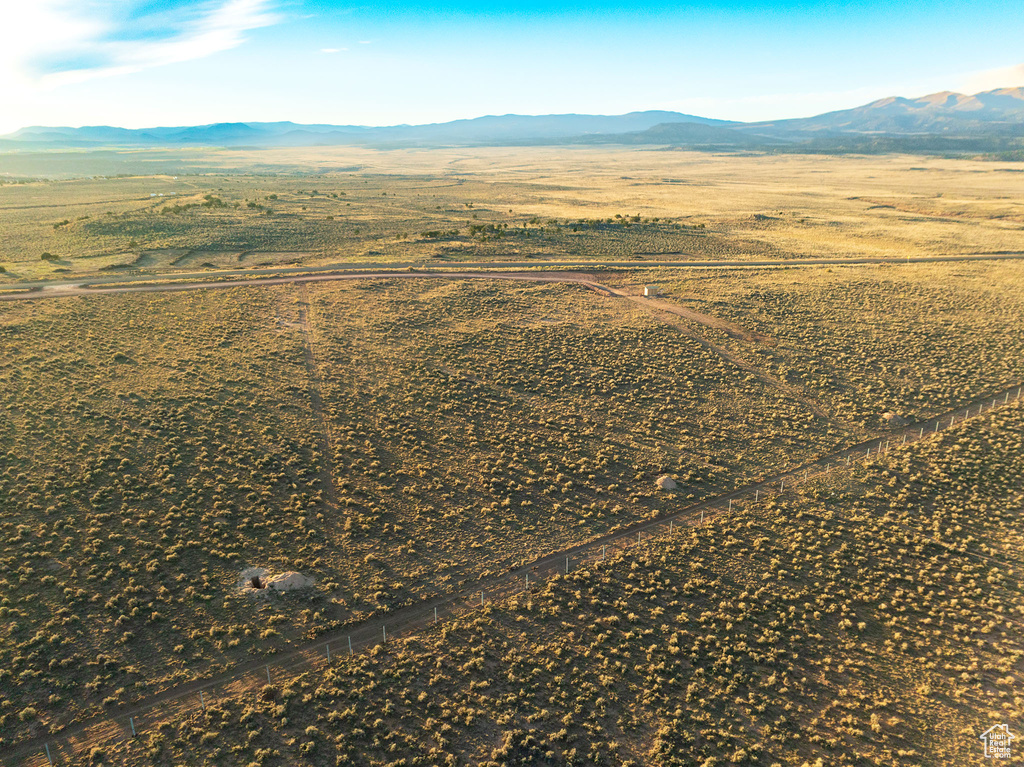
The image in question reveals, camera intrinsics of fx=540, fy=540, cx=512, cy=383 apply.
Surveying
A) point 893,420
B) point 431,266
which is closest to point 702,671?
point 893,420

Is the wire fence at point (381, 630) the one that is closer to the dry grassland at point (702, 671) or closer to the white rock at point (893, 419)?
the dry grassland at point (702, 671)

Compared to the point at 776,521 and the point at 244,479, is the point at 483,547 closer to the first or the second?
the point at 244,479

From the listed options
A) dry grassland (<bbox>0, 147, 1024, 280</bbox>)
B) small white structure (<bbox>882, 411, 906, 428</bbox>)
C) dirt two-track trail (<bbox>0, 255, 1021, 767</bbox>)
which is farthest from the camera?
dry grassland (<bbox>0, 147, 1024, 280</bbox>)

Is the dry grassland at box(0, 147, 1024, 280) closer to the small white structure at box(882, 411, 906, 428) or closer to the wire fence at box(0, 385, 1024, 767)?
the small white structure at box(882, 411, 906, 428)

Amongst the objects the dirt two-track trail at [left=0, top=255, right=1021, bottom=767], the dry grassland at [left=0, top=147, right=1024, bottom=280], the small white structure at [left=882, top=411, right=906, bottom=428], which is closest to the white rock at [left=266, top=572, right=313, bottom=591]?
the dirt two-track trail at [left=0, top=255, right=1021, bottom=767]

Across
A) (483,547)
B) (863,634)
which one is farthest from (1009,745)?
(483,547)

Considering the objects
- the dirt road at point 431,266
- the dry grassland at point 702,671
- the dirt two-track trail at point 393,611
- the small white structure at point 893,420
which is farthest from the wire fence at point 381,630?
the dirt road at point 431,266

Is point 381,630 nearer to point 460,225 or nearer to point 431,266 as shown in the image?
point 431,266

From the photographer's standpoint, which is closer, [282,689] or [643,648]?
[282,689]

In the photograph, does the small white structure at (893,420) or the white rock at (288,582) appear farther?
the small white structure at (893,420)
